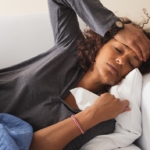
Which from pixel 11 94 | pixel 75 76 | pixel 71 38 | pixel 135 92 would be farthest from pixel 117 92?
pixel 11 94

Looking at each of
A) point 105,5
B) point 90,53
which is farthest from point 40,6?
point 90,53

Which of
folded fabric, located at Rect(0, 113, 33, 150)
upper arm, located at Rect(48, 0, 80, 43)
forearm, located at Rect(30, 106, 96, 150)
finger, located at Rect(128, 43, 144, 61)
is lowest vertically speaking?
forearm, located at Rect(30, 106, 96, 150)

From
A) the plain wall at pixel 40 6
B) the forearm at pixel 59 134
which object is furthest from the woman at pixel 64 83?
the plain wall at pixel 40 6

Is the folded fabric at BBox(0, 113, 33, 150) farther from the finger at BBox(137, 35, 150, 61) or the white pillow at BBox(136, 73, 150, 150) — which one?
the finger at BBox(137, 35, 150, 61)

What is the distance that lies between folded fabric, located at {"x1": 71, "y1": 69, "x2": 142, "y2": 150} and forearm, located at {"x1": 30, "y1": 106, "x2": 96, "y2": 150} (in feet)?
0.28

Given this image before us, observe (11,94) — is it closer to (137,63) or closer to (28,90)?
(28,90)

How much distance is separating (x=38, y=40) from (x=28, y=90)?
39cm

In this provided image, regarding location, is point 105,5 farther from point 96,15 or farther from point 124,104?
point 124,104

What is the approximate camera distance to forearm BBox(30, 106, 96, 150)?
2.46 feet

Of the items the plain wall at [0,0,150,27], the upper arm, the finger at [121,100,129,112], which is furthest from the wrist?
the plain wall at [0,0,150,27]

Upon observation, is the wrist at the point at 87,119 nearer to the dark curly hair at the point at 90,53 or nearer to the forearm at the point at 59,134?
the forearm at the point at 59,134

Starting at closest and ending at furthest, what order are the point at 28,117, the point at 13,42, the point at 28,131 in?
the point at 28,131
the point at 28,117
the point at 13,42

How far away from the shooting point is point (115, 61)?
3.02 ft

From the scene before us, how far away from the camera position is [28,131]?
2.46 feet
